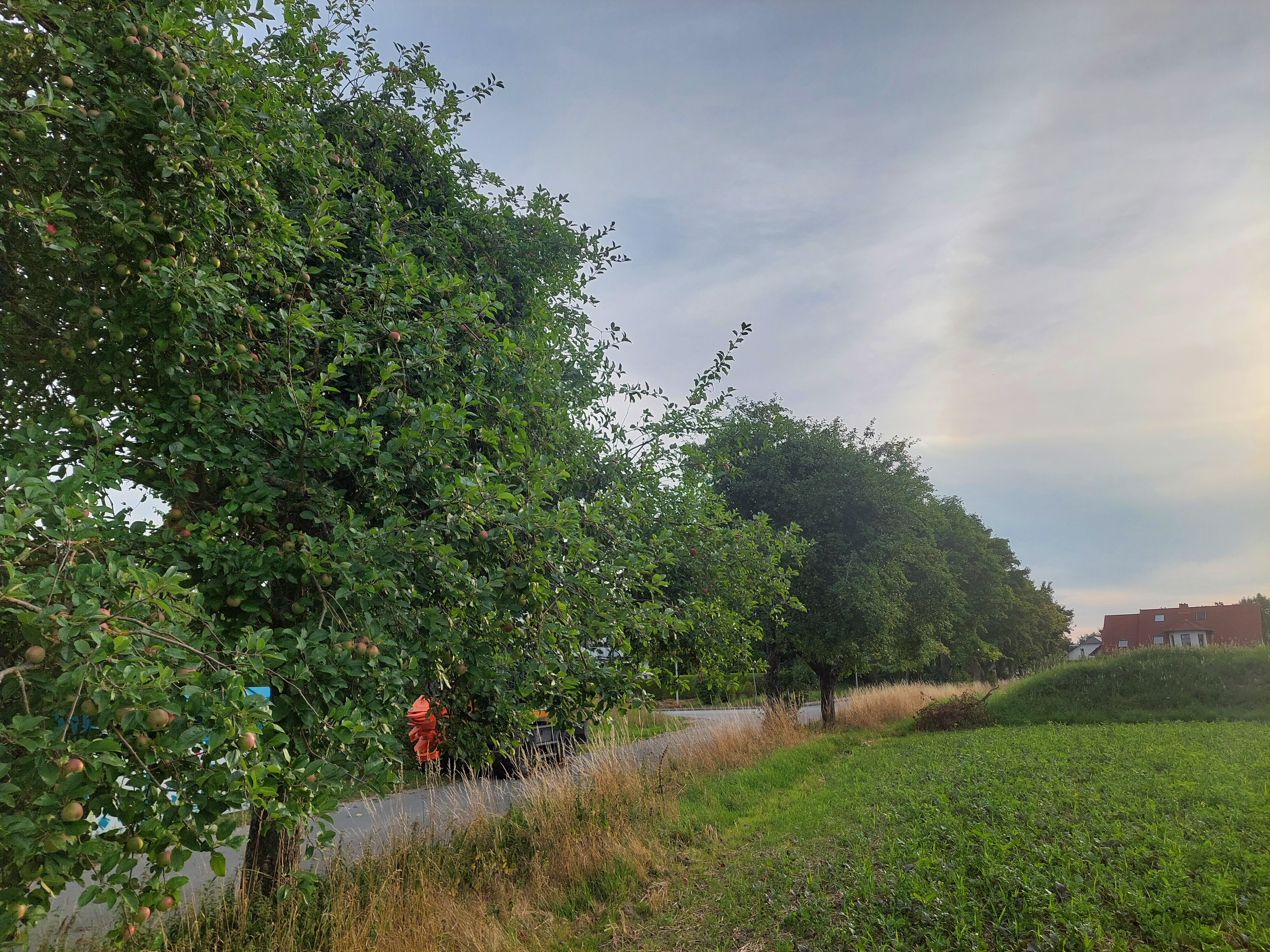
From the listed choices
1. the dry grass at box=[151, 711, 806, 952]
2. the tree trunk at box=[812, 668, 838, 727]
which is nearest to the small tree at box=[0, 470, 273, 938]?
the dry grass at box=[151, 711, 806, 952]

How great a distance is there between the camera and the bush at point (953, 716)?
1744 cm

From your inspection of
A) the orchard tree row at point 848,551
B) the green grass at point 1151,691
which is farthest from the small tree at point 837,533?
the green grass at point 1151,691

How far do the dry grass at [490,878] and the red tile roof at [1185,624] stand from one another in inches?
2129

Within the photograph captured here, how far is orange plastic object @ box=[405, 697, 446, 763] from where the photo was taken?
552cm

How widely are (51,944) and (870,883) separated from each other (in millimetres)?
5862

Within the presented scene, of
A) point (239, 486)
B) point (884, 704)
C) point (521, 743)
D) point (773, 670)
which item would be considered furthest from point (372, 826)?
point (884, 704)

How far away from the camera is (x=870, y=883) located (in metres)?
4.90

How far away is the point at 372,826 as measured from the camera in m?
8.23

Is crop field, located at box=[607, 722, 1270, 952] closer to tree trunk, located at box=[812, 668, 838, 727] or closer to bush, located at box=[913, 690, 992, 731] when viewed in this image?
bush, located at box=[913, 690, 992, 731]

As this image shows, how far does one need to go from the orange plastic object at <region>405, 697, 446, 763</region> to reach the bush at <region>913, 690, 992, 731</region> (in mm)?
14908

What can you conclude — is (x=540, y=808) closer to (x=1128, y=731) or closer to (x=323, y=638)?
(x=323, y=638)

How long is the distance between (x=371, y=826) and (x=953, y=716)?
1518 cm

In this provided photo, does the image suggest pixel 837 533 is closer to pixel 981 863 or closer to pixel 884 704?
pixel 884 704

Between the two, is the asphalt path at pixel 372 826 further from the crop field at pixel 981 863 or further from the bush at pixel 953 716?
the bush at pixel 953 716
